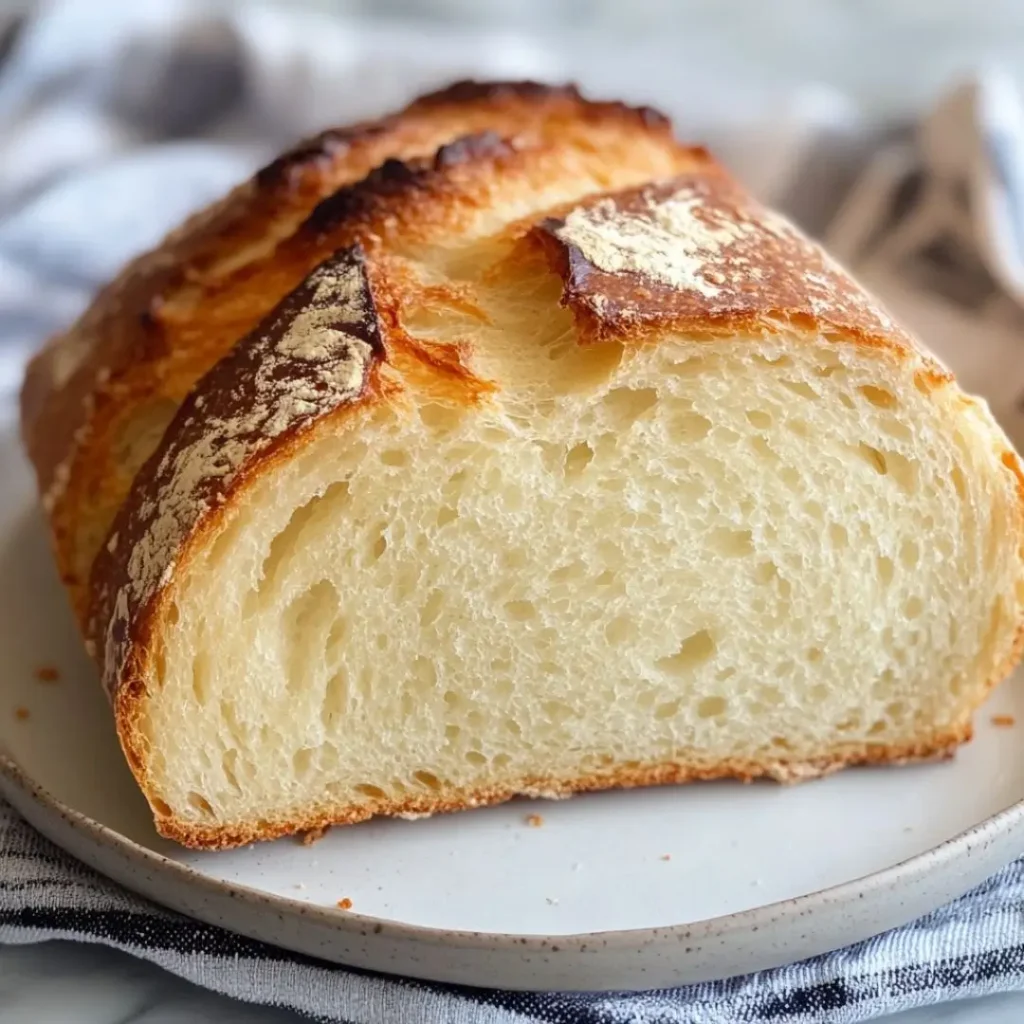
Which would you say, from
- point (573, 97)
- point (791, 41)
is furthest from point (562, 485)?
point (791, 41)

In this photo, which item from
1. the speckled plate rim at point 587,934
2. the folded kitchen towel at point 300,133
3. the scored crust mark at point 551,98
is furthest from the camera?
the folded kitchen towel at point 300,133

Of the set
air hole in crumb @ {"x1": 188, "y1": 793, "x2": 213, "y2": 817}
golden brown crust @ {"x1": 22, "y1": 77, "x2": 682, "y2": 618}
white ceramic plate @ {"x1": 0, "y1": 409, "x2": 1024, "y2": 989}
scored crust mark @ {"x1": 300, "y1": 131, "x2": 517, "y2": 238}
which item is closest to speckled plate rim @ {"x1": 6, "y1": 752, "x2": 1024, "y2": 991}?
white ceramic plate @ {"x1": 0, "y1": 409, "x2": 1024, "y2": 989}

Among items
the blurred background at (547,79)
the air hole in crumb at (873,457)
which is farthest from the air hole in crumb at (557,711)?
the blurred background at (547,79)

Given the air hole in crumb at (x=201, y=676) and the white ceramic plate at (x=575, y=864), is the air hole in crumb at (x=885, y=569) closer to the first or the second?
the white ceramic plate at (x=575, y=864)

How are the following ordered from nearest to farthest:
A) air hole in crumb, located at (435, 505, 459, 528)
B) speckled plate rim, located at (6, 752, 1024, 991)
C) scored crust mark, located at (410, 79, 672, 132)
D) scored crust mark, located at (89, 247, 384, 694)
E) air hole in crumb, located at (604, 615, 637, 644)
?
speckled plate rim, located at (6, 752, 1024, 991) < scored crust mark, located at (89, 247, 384, 694) < air hole in crumb, located at (435, 505, 459, 528) < air hole in crumb, located at (604, 615, 637, 644) < scored crust mark, located at (410, 79, 672, 132)

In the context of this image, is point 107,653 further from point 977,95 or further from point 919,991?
point 977,95

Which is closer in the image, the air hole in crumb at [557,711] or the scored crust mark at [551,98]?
the air hole in crumb at [557,711]

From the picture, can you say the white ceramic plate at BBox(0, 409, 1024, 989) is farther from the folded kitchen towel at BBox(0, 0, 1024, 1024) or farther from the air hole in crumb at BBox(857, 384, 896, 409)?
the air hole in crumb at BBox(857, 384, 896, 409)
